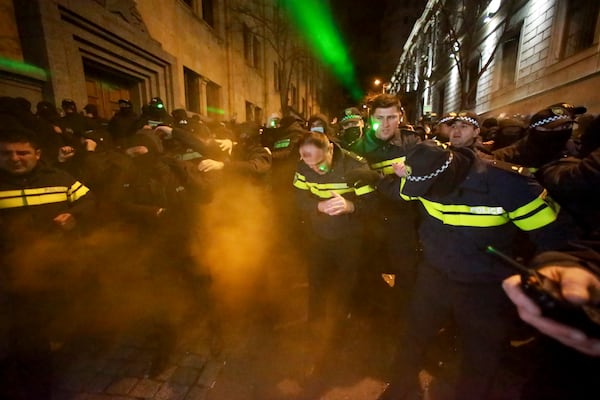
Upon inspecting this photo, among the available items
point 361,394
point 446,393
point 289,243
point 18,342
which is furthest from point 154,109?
point 446,393

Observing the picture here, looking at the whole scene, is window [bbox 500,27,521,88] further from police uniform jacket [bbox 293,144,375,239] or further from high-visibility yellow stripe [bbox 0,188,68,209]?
high-visibility yellow stripe [bbox 0,188,68,209]

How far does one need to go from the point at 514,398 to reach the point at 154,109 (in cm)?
614

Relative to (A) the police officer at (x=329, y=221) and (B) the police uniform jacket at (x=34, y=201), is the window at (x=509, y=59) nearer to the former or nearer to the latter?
(A) the police officer at (x=329, y=221)

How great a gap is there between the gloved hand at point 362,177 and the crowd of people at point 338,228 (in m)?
0.02

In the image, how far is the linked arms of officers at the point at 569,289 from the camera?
89 cm

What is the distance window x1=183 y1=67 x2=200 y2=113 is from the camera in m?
12.2

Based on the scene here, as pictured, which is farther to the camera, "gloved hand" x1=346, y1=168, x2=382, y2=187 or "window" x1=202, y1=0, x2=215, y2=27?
"window" x1=202, y1=0, x2=215, y2=27

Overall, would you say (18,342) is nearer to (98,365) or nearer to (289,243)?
(98,365)

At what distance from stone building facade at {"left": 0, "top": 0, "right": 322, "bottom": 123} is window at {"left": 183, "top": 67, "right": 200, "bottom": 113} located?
0.12 feet

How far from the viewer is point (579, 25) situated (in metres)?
9.45

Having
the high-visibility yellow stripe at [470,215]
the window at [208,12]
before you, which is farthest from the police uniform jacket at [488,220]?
the window at [208,12]

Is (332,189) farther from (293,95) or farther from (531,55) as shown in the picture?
(293,95)

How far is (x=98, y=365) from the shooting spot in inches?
111

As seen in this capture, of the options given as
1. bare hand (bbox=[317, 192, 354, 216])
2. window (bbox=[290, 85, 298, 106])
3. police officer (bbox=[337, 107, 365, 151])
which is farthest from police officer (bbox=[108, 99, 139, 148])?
window (bbox=[290, 85, 298, 106])
